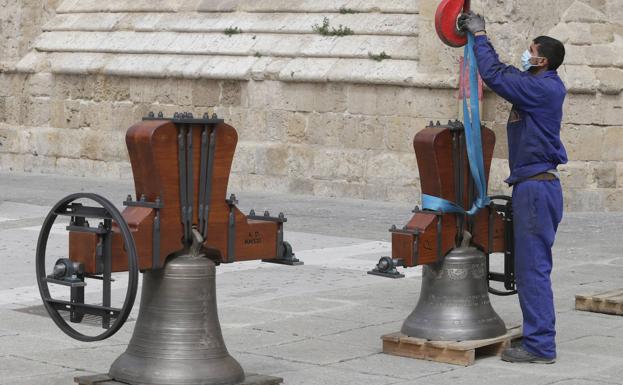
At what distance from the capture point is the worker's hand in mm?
6996

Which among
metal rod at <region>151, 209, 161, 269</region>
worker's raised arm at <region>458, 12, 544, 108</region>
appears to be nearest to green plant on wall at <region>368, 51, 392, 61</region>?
worker's raised arm at <region>458, 12, 544, 108</region>

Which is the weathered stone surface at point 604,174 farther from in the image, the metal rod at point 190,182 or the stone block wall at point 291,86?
the metal rod at point 190,182

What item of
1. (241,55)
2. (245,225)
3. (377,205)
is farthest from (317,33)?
(245,225)

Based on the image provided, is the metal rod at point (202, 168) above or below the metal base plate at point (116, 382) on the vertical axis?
above

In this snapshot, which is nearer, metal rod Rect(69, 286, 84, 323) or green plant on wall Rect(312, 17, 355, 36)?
metal rod Rect(69, 286, 84, 323)

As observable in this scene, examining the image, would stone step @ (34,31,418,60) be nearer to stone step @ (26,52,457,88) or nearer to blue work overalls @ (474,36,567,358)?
stone step @ (26,52,457,88)

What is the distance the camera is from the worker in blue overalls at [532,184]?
273 inches

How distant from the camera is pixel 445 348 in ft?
22.7

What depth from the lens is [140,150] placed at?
6008mm

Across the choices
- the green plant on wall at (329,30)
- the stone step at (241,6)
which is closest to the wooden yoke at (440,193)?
the stone step at (241,6)

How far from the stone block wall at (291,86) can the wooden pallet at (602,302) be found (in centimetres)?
639

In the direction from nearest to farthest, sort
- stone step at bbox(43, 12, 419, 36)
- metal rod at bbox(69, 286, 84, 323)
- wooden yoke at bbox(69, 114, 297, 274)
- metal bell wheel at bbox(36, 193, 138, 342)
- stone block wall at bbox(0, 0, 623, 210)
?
metal bell wheel at bbox(36, 193, 138, 342) < metal rod at bbox(69, 286, 84, 323) < wooden yoke at bbox(69, 114, 297, 274) < stone block wall at bbox(0, 0, 623, 210) < stone step at bbox(43, 12, 419, 36)

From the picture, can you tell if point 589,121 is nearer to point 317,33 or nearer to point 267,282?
point 317,33

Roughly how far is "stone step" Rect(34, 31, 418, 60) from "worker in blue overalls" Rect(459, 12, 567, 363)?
30.1 ft
